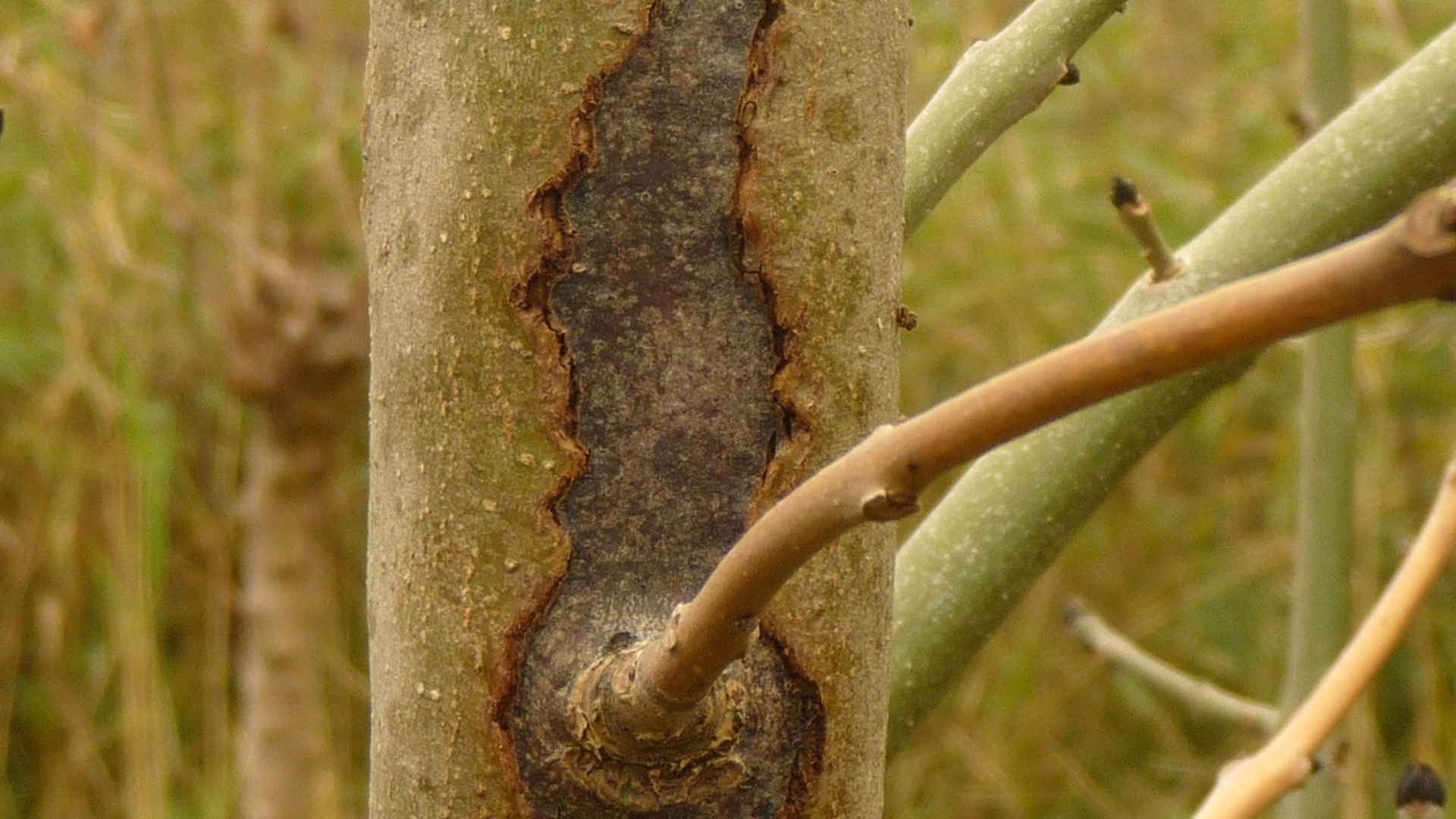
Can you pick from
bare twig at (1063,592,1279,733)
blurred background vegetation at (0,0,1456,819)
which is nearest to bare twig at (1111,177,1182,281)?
bare twig at (1063,592,1279,733)

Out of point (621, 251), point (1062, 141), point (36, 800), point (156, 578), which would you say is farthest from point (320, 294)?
point (621, 251)

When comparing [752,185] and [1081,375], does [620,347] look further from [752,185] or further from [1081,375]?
[1081,375]

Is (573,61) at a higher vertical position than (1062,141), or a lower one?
lower

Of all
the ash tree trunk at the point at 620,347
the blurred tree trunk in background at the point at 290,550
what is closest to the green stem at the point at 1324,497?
the ash tree trunk at the point at 620,347

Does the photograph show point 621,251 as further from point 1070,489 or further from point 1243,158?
point 1243,158

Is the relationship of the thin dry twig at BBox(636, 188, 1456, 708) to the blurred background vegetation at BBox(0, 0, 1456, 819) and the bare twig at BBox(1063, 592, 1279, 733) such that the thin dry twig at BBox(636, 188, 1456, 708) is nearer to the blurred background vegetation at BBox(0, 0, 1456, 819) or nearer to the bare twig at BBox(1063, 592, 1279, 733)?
the bare twig at BBox(1063, 592, 1279, 733)

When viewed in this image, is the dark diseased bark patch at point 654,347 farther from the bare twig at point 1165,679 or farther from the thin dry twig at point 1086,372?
the bare twig at point 1165,679
